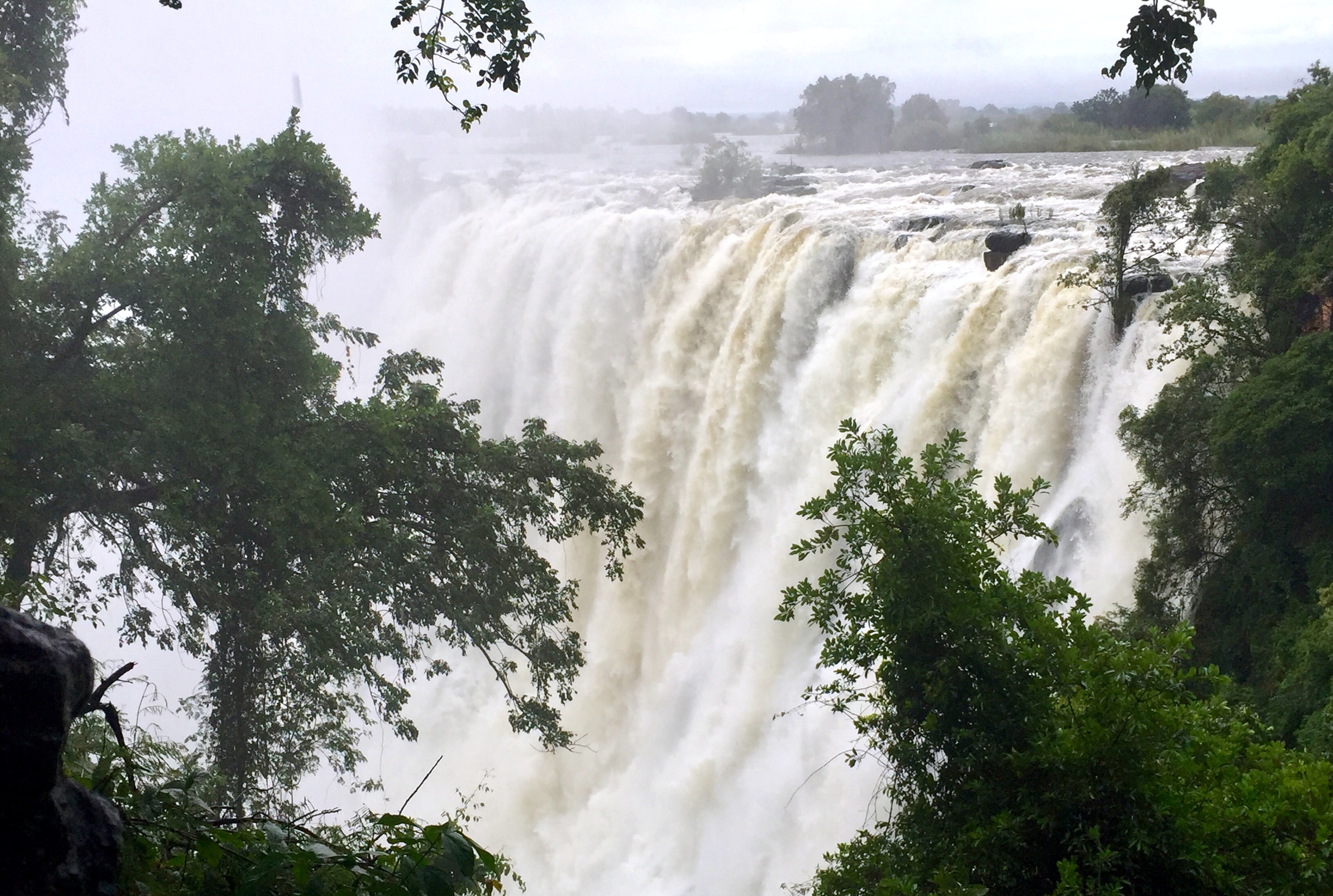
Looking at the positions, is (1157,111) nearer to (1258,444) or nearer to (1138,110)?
(1138,110)

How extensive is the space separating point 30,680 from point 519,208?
30.3 metres

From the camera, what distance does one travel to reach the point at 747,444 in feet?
58.7

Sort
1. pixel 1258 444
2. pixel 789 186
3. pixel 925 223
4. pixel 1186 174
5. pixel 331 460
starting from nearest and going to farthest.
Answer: pixel 1258 444 → pixel 331 460 → pixel 925 223 → pixel 1186 174 → pixel 789 186

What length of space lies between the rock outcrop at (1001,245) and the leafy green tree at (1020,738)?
961 cm

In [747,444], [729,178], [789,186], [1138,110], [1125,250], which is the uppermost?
[1138,110]

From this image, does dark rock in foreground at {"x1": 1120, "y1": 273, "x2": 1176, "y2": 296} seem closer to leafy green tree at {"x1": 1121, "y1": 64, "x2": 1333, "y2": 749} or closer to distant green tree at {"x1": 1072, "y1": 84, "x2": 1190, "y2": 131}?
leafy green tree at {"x1": 1121, "y1": 64, "x2": 1333, "y2": 749}

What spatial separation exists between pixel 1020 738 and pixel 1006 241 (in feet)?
36.9

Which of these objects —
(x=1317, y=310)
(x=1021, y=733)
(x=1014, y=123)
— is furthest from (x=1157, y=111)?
(x=1021, y=733)

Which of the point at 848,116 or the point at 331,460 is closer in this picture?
the point at 331,460

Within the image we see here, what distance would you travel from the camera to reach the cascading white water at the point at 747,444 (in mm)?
12797

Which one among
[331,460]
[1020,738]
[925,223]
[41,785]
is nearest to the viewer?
[41,785]

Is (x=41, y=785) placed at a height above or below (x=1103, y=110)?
below

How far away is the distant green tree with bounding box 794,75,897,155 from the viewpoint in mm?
56531

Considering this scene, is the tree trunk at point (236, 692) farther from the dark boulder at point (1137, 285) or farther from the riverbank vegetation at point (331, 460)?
the dark boulder at point (1137, 285)
